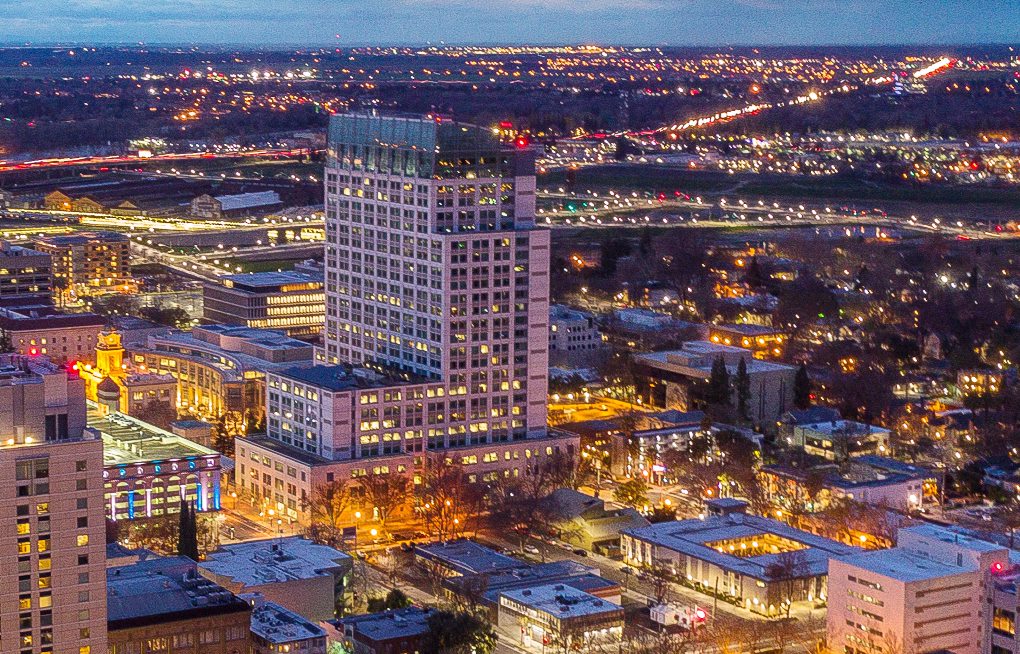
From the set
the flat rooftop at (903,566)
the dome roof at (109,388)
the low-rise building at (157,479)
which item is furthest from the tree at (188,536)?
the dome roof at (109,388)

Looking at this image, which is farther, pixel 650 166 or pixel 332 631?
pixel 650 166

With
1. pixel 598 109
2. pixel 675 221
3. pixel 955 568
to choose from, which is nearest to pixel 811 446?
pixel 955 568

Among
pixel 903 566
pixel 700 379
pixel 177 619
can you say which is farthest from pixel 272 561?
pixel 700 379

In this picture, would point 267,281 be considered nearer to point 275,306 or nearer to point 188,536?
point 275,306

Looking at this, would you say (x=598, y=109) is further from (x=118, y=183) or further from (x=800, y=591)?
(x=800, y=591)

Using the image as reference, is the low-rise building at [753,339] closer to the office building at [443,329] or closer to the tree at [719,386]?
the tree at [719,386]

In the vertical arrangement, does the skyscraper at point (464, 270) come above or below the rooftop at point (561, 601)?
above

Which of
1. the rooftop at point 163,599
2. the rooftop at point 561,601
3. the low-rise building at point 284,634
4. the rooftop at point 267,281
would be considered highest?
the rooftop at point 163,599

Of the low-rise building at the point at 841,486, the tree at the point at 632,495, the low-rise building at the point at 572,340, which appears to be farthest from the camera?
the low-rise building at the point at 572,340
